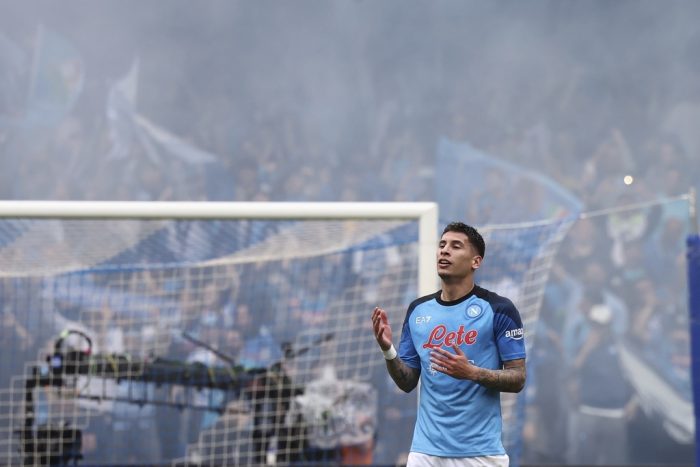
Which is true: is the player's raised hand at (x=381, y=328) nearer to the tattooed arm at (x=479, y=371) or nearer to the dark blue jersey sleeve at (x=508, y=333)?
the tattooed arm at (x=479, y=371)

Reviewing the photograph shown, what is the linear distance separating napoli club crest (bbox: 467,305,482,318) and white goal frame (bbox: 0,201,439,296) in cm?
180

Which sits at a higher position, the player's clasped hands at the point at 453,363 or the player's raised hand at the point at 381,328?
the player's raised hand at the point at 381,328

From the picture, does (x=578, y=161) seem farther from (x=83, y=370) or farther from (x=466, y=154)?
(x=83, y=370)

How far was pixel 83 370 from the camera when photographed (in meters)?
5.77

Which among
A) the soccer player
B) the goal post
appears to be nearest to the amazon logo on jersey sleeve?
the soccer player

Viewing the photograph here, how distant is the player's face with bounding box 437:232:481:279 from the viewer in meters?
2.81

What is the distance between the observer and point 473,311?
2785 millimetres

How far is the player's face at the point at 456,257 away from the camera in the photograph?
2.81 metres

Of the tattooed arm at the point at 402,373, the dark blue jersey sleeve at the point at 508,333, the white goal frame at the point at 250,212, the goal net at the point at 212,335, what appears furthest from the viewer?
the goal net at the point at 212,335

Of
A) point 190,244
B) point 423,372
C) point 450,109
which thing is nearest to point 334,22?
point 450,109

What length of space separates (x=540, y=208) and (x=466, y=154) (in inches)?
34.0

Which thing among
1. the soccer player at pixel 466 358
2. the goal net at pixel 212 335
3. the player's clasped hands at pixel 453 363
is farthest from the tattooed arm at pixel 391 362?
the goal net at pixel 212 335

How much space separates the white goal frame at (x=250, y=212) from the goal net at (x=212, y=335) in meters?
0.68

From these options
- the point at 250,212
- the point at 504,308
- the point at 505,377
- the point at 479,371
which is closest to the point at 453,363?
the point at 479,371
